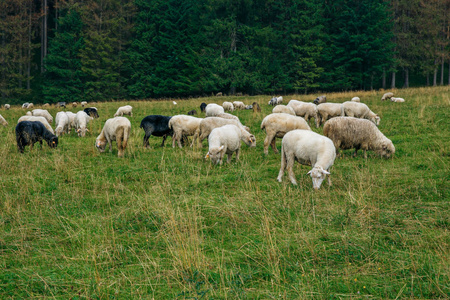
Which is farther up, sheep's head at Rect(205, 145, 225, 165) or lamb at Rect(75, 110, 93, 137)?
lamb at Rect(75, 110, 93, 137)

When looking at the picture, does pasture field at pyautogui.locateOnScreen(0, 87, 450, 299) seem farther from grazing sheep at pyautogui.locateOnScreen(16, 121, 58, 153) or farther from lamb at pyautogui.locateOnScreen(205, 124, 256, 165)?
grazing sheep at pyautogui.locateOnScreen(16, 121, 58, 153)

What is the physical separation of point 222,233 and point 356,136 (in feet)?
23.4

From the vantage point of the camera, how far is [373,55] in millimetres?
46312

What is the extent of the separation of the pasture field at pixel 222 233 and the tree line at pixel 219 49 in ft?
119

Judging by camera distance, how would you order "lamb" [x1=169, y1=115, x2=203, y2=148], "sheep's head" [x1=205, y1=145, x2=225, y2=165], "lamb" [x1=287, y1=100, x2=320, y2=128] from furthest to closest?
"lamb" [x1=287, y1=100, x2=320, y2=128] < "lamb" [x1=169, y1=115, x2=203, y2=148] < "sheep's head" [x1=205, y1=145, x2=225, y2=165]

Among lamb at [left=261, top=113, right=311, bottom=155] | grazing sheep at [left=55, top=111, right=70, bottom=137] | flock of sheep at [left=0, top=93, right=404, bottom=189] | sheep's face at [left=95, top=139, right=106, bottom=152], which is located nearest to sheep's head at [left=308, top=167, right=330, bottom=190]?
flock of sheep at [left=0, top=93, right=404, bottom=189]

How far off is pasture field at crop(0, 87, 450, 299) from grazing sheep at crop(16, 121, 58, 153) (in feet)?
8.34

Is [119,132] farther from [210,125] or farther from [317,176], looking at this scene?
[317,176]

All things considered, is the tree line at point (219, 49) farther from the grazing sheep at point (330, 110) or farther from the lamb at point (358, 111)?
the lamb at point (358, 111)

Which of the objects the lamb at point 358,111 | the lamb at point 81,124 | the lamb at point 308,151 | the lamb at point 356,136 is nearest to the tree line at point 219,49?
the lamb at point 358,111

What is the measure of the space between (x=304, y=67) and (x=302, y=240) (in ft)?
145

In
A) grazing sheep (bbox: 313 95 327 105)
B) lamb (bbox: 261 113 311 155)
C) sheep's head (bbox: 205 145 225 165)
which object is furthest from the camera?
grazing sheep (bbox: 313 95 327 105)

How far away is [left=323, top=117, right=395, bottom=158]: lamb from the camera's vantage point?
37.0ft

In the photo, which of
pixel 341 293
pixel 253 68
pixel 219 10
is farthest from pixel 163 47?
pixel 341 293
